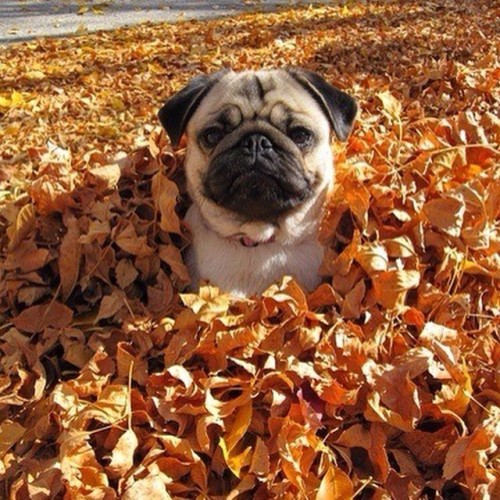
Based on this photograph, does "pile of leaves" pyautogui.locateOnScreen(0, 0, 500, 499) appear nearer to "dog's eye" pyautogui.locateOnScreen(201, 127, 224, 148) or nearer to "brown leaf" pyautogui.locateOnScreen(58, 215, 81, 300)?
"brown leaf" pyautogui.locateOnScreen(58, 215, 81, 300)

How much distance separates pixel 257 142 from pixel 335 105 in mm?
400

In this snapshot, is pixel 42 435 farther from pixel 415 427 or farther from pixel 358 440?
pixel 415 427

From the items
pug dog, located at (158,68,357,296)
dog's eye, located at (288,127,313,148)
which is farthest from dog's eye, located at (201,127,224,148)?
dog's eye, located at (288,127,313,148)

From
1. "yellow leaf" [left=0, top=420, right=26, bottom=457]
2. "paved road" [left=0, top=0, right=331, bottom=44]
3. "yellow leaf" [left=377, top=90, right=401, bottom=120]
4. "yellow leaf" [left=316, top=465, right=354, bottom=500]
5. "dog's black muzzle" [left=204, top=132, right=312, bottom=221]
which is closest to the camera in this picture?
"yellow leaf" [left=316, top=465, right=354, bottom=500]

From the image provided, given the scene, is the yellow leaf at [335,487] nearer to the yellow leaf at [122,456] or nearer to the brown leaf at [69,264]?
the yellow leaf at [122,456]

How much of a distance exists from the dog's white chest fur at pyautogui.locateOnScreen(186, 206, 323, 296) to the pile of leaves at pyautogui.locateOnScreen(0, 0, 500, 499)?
0.09 metres

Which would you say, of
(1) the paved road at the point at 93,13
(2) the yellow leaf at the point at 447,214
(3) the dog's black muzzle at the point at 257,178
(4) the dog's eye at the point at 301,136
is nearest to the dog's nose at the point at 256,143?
(3) the dog's black muzzle at the point at 257,178

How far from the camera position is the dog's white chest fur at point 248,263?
A: 2764mm

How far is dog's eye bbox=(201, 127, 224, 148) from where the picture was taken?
2752 mm

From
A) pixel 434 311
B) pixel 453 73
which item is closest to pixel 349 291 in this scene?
pixel 434 311

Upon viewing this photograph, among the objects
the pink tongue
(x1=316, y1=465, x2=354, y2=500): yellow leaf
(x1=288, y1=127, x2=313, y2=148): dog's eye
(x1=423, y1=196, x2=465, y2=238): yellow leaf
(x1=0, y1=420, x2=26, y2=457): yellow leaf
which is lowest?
(x1=316, y1=465, x2=354, y2=500): yellow leaf

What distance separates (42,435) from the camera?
2.27 meters

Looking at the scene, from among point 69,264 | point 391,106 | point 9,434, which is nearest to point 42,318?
point 69,264

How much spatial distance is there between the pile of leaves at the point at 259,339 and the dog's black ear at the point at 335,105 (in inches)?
6.7
